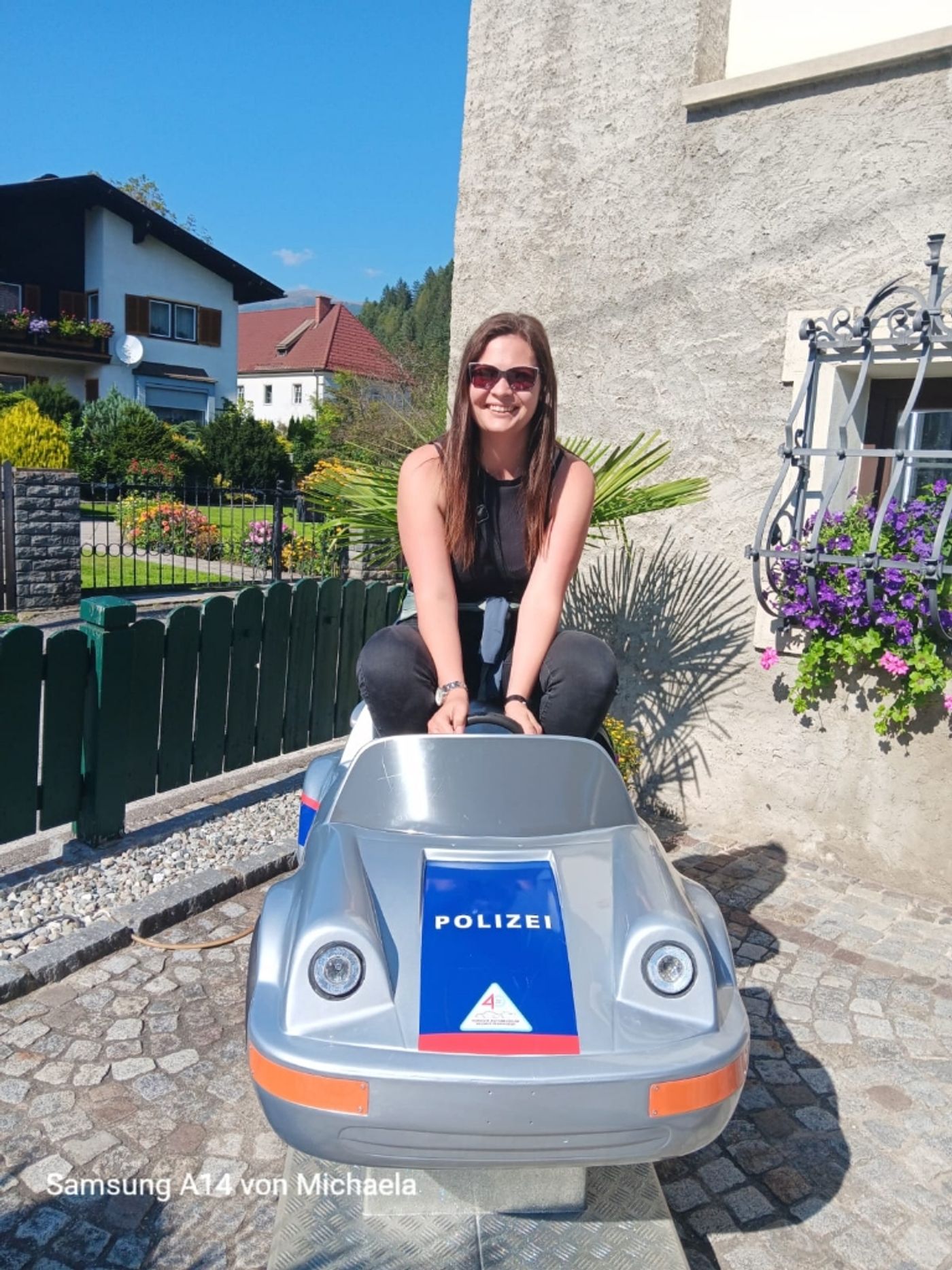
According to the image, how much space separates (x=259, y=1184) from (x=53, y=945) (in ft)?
→ 4.41

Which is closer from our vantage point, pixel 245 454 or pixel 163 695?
pixel 163 695

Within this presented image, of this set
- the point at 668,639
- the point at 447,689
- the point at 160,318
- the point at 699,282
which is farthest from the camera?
the point at 160,318

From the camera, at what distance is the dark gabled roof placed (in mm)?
27000

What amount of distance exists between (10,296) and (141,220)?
4456 millimetres

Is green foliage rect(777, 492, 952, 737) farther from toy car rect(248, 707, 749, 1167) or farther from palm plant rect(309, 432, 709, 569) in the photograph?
toy car rect(248, 707, 749, 1167)

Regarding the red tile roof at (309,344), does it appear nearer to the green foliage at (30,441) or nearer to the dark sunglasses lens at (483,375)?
the green foliage at (30,441)

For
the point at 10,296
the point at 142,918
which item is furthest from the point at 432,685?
the point at 10,296

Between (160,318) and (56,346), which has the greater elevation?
(160,318)

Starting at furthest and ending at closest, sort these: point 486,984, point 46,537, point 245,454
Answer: point 245,454 < point 46,537 < point 486,984

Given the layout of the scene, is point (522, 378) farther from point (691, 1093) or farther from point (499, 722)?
point (691, 1093)

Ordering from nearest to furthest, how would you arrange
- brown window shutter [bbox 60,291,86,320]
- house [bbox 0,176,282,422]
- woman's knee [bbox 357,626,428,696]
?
woman's knee [bbox 357,626,428,696] → house [bbox 0,176,282,422] → brown window shutter [bbox 60,291,86,320]

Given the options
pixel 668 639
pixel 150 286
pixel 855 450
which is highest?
pixel 150 286

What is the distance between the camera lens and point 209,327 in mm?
31469

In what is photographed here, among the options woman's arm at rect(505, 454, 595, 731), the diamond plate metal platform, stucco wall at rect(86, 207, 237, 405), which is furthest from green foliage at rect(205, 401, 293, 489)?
the diamond plate metal platform
